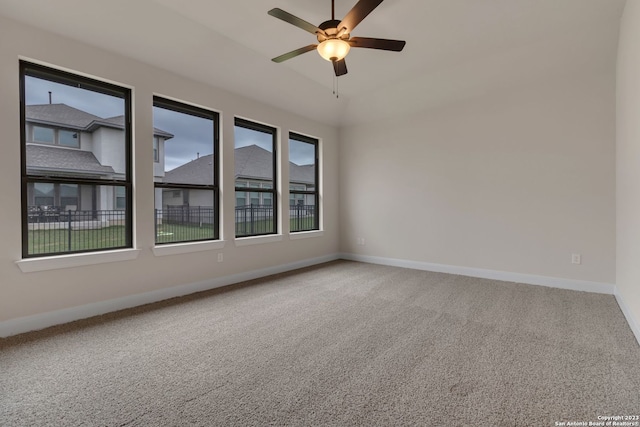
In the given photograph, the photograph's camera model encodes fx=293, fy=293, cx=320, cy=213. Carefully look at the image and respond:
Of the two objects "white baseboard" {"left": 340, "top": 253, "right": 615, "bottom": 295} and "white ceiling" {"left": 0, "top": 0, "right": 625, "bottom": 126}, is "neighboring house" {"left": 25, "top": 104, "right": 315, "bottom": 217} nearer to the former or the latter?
"white ceiling" {"left": 0, "top": 0, "right": 625, "bottom": 126}

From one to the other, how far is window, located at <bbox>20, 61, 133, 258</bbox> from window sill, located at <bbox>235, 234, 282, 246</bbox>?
1399 millimetres

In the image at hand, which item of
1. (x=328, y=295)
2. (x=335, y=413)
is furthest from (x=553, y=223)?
(x=335, y=413)

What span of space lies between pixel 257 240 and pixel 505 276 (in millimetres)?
3702

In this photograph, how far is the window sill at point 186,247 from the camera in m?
3.44

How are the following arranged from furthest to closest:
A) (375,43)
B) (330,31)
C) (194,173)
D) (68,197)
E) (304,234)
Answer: (304,234)
(194,173)
(68,197)
(375,43)
(330,31)

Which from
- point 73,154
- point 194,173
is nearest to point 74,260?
point 73,154

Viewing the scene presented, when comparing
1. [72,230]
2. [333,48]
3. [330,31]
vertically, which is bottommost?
[72,230]

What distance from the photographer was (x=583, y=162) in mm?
3715

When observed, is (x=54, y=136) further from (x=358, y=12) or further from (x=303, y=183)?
(x=303, y=183)

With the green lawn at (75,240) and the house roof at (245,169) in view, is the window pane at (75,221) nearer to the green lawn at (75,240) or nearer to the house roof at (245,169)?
the green lawn at (75,240)

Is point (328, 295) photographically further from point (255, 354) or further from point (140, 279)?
point (140, 279)

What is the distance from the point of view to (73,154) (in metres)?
2.95

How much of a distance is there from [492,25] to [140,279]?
469 centimetres

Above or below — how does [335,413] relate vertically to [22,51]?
below
